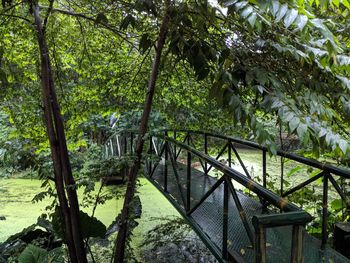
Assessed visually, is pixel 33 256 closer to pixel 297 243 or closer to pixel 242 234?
pixel 242 234

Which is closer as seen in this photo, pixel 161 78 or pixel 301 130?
pixel 301 130

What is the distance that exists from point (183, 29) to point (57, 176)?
1.76m

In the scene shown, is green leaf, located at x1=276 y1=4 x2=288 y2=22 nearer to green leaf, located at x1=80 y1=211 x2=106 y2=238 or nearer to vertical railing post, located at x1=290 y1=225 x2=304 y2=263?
vertical railing post, located at x1=290 y1=225 x2=304 y2=263

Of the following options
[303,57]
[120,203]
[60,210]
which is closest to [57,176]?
[60,210]

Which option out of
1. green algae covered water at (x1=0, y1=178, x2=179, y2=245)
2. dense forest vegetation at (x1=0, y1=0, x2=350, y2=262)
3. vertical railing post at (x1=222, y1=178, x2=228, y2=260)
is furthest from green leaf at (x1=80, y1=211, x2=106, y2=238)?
vertical railing post at (x1=222, y1=178, x2=228, y2=260)

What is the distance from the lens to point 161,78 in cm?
360

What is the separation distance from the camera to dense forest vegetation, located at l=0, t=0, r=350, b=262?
4.03 ft

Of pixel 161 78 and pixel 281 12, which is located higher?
pixel 161 78

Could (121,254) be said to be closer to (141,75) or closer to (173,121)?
(141,75)

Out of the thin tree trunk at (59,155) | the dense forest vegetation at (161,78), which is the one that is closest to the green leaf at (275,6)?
the dense forest vegetation at (161,78)

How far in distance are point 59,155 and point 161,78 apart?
4.88 feet

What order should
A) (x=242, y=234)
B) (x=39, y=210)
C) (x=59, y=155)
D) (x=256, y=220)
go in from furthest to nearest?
(x=39, y=210) → (x=59, y=155) → (x=242, y=234) → (x=256, y=220)

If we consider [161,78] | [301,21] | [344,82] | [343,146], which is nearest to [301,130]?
[343,146]

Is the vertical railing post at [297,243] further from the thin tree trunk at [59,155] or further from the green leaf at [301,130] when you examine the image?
the thin tree trunk at [59,155]
